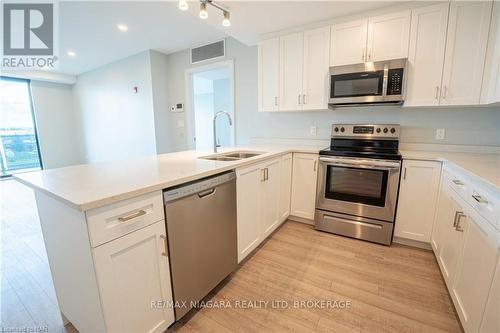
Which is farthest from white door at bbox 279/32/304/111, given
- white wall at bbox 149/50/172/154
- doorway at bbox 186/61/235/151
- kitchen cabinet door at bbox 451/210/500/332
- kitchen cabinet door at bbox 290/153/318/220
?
white wall at bbox 149/50/172/154

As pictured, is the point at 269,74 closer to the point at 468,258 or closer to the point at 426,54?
the point at 426,54

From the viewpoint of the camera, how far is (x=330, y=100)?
2.36m

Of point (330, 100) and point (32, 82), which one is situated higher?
point (32, 82)

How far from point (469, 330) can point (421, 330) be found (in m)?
0.24

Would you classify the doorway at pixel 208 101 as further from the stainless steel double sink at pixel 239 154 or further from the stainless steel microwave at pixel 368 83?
the stainless steel microwave at pixel 368 83

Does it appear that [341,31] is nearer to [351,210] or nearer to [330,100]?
[330,100]

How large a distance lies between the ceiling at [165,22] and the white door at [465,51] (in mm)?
610

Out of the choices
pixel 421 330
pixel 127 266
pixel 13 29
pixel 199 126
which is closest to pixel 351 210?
pixel 421 330

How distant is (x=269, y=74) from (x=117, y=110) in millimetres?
3522

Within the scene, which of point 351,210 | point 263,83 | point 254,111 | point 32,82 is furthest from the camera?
point 32,82

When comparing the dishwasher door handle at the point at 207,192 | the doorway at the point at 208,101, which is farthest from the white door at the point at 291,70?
the dishwasher door handle at the point at 207,192

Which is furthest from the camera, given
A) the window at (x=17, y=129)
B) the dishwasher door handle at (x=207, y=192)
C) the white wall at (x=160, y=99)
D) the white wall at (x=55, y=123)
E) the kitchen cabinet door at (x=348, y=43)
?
the white wall at (x=55, y=123)

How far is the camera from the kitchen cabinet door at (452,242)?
136 cm

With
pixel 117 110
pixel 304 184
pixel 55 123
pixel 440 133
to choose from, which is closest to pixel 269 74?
pixel 304 184
